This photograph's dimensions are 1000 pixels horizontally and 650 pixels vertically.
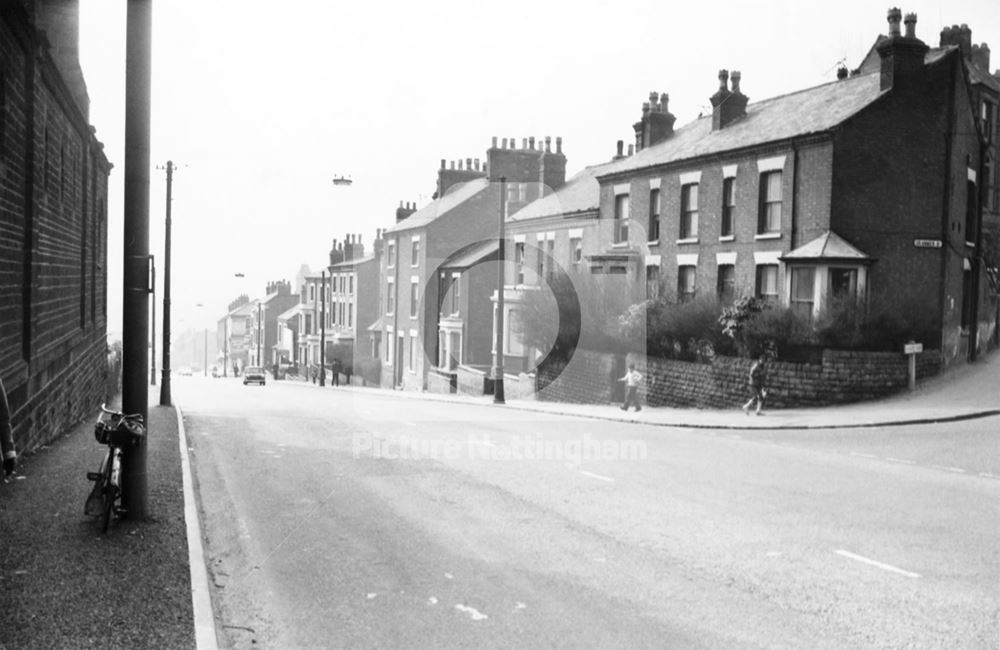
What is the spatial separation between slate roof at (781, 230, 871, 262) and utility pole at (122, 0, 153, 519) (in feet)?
73.7

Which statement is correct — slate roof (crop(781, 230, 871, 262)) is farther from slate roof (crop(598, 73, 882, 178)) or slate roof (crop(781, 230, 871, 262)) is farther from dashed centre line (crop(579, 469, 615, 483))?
dashed centre line (crop(579, 469, 615, 483))

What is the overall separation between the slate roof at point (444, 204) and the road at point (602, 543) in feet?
131

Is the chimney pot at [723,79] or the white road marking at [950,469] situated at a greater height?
the chimney pot at [723,79]

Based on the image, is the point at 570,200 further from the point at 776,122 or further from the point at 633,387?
the point at 633,387

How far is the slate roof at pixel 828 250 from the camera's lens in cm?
2822

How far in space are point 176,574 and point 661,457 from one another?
36.3 ft

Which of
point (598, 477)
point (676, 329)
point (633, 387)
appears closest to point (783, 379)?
point (633, 387)

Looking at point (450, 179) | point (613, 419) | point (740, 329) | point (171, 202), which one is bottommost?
point (613, 419)

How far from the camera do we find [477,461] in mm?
16703

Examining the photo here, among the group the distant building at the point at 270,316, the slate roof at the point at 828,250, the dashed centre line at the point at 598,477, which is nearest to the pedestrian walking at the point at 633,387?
the slate roof at the point at 828,250

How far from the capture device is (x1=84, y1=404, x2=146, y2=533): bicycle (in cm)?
928

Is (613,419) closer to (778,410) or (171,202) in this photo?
(778,410)

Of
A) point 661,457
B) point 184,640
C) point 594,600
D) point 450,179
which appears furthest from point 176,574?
point 450,179

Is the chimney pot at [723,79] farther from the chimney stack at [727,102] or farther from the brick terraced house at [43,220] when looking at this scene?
the brick terraced house at [43,220]
